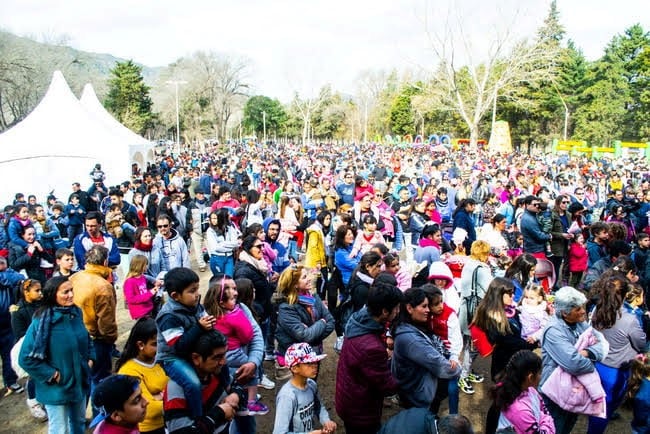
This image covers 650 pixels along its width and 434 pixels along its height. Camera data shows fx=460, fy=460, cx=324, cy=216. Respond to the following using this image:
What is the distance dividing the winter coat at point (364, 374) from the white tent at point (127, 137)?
16802mm

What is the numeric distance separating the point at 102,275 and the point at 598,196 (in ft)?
54.4

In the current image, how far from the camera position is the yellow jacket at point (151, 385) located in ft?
9.46

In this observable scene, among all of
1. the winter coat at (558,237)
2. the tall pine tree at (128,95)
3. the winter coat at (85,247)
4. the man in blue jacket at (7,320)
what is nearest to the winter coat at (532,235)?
the winter coat at (558,237)

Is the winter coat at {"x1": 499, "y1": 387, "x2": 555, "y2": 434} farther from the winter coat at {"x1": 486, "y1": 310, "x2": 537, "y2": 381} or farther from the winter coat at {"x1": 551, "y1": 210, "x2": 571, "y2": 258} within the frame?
the winter coat at {"x1": 551, "y1": 210, "x2": 571, "y2": 258}

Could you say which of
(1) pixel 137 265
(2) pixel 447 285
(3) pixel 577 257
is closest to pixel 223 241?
(1) pixel 137 265

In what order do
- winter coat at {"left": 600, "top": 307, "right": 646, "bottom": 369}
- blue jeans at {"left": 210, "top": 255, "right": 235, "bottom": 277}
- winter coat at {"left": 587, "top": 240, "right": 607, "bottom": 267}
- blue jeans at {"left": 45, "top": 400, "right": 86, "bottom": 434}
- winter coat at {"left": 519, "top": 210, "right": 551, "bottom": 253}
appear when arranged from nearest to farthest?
blue jeans at {"left": 45, "top": 400, "right": 86, "bottom": 434}, winter coat at {"left": 600, "top": 307, "right": 646, "bottom": 369}, winter coat at {"left": 587, "top": 240, "right": 607, "bottom": 267}, blue jeans at {"left": 210, "top": 255, "right": 235, "bottom": 277}, winter coat at {"left": 519, "top": 210, "right": 551, "bottom": 253}

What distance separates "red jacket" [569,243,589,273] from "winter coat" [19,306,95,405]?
6.98m

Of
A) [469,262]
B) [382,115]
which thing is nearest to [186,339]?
[469,262]

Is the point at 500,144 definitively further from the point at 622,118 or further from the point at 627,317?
the point at 627,317

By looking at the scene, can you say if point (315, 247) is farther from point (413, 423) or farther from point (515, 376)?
point (413, 423)

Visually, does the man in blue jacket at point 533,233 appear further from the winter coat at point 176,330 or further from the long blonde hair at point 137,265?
the winter coat at point 176,330

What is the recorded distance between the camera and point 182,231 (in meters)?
8.63

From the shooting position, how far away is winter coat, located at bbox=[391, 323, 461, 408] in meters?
3.16

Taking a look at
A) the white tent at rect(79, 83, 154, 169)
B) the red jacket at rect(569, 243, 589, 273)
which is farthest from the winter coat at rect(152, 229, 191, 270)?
the white tent at rect(79, 83, 154, 169)
